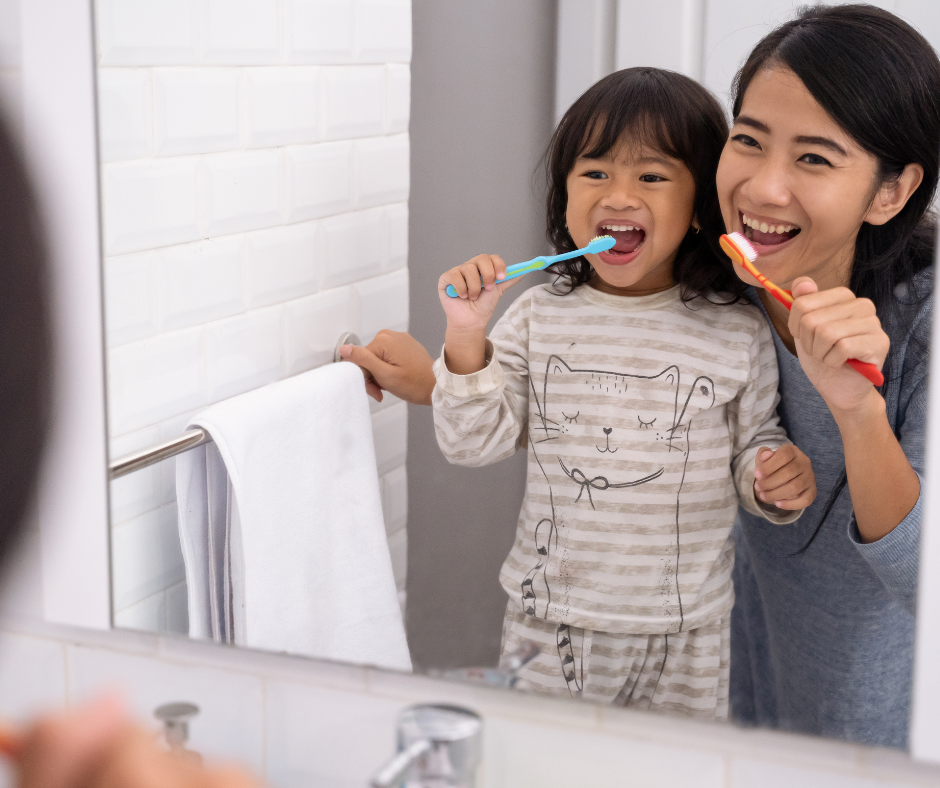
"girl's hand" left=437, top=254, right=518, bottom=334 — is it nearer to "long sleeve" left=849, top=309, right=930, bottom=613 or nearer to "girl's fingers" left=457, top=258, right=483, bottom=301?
"girl's fingers" left=457, top=258, right=483, bottom=301

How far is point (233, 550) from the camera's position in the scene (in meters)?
0.74

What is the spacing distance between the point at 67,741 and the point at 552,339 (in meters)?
0.38

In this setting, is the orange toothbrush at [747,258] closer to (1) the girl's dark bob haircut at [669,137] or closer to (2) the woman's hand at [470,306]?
(1) the girl's dark bob haircut at [669,137]

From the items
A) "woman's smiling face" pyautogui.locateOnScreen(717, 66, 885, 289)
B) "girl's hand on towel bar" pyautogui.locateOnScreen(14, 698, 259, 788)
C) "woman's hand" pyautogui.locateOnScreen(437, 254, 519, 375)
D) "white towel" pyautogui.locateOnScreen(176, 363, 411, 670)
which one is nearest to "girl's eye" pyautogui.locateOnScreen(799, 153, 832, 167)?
"woman's smiling face" pyautogui.locateOnScreen(717, 66, 885, 289)

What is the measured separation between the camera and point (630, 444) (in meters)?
0.62

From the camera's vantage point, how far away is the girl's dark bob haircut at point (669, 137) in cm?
59

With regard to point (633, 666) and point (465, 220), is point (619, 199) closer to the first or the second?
point (465, 220)

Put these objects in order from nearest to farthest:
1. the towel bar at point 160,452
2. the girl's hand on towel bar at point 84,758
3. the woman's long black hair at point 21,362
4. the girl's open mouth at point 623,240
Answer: the girl's hand on towel bar at point 84,758, the woman's long black hair at point 21,362, the girl's open mouth at point 623,240, the towel bar at point 160,452

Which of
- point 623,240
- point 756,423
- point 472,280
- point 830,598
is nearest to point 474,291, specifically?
point 472,280

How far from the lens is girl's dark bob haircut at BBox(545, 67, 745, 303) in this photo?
586 millimetres

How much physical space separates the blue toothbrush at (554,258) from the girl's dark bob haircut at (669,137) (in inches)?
1.0

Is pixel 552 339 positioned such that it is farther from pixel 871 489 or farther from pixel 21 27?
pixel 21 27

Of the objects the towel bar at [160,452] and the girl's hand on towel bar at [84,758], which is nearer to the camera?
the girl's hand on towel bar at [84,758]

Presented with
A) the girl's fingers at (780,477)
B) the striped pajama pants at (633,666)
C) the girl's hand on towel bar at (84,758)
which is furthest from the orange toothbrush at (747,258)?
the girl's hand on towel bar at (84,758)
